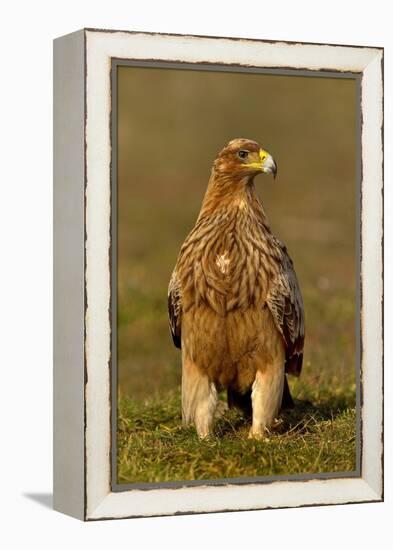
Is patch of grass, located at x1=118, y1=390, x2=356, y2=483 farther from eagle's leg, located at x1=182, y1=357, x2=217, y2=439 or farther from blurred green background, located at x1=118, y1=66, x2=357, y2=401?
blurred green background, located at x1=118, y1=66, x2=357, y2=401

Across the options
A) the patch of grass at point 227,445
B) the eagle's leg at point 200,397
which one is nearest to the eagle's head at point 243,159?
the eagle's leg at point 200,397

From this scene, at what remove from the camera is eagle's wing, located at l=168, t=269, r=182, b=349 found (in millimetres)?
11547

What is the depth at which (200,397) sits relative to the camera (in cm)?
1161

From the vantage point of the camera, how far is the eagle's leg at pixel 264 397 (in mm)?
11625

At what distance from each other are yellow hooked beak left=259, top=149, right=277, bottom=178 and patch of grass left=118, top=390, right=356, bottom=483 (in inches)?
66.5

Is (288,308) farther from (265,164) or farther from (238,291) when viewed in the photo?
(265,164)

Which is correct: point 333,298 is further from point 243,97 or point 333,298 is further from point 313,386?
point 243,97

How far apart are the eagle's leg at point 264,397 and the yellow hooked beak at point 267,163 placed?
4.20 feet

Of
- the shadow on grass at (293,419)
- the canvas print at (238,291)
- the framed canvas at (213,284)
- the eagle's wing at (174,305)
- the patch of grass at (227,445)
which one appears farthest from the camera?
the shadow on grass at (293,419)

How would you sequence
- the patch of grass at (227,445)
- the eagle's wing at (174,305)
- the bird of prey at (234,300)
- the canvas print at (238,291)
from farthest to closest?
the eagle's wing at (174,305)
the bird of prey at (234,300)
the canvas print at (238,291)
the patch of grass at (227,445)

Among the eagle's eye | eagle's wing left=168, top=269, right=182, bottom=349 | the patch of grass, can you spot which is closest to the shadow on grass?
the patch of grass

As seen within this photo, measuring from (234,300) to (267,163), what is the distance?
918mm

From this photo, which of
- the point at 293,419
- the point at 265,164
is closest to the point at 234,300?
the point at 265,164

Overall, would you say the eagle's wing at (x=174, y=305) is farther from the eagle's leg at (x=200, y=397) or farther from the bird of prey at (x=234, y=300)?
the eagle's leg at (x=200, y=397)
